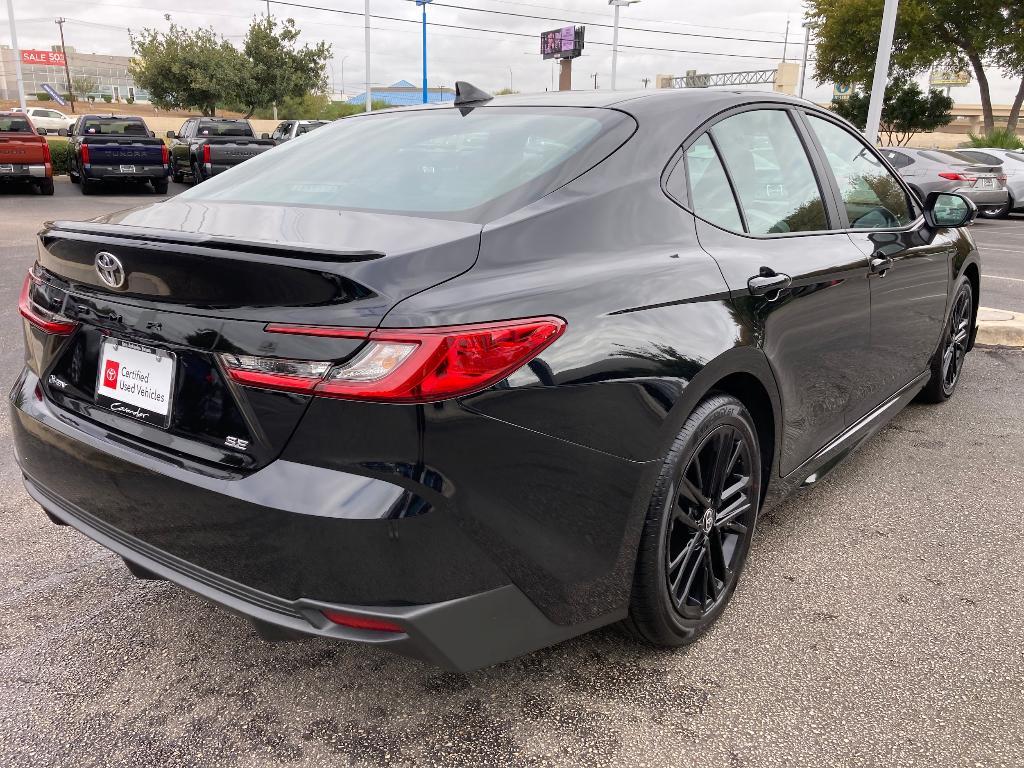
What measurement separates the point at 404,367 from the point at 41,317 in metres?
1.24

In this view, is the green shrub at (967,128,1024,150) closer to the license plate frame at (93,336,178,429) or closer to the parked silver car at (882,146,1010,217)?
the parked silver car at (882,146,1010,217)

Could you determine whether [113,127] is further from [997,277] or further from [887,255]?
[887,255]

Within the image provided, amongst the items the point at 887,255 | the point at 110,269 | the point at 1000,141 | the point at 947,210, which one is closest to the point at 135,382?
the point at 110,269

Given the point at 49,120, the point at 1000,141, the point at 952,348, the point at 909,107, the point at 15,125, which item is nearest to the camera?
the point at 952,348

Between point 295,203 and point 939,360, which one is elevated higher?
point 295,203

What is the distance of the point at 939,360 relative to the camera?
176 inches

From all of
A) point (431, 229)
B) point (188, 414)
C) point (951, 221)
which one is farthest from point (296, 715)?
point (951, 221)

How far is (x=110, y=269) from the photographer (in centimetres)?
195

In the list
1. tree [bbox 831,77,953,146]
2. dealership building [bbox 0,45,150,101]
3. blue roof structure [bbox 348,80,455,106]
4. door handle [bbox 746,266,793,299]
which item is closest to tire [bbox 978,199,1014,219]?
door handle [bbox 746,266,793,299]

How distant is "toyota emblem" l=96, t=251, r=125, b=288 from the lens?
6.33ft

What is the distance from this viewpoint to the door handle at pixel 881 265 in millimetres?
3173

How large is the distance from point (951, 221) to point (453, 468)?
3249 millimetres

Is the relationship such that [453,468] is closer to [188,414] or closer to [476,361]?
[476,361]

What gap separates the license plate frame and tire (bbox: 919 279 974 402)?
3.82m
